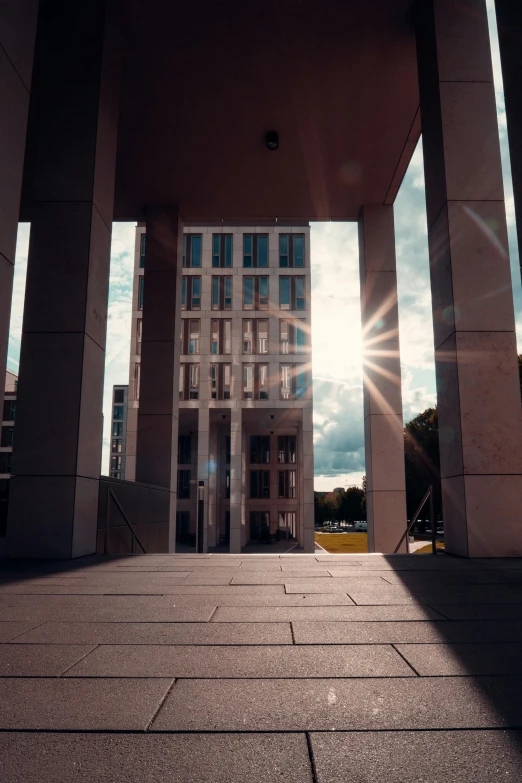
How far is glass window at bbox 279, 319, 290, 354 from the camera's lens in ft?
139

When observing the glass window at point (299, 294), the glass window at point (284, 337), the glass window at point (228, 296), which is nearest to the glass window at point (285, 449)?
the glass window at point (284, 337)

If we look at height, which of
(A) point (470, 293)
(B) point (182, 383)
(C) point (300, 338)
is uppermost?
(C) point (300, 338)

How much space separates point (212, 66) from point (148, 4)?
1673mm

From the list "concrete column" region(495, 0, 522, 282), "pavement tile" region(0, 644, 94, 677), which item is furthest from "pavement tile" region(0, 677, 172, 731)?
"concrete column" region(495, 0, 522, 282)

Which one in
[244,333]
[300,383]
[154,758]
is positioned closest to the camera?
[154,758]

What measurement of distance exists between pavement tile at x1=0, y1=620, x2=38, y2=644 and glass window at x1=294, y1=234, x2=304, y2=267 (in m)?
40.7

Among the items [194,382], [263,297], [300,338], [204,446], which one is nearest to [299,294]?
[263,297]

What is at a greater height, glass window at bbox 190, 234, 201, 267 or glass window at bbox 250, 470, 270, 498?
glass window at bbox 190, 234, 201, 267

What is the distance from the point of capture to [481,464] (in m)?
7.44

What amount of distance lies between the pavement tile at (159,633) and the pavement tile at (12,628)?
0.22ft

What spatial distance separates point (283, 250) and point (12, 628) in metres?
41.4

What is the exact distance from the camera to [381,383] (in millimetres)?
14273

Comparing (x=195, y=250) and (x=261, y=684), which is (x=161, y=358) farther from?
(x=195, y=250)

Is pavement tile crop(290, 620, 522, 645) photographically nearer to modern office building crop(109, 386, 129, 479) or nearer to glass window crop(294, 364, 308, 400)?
glass window crop(294, 364, 308, 400)
